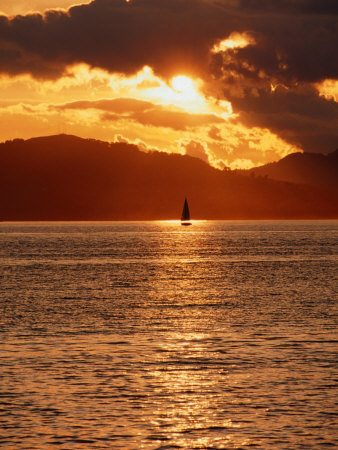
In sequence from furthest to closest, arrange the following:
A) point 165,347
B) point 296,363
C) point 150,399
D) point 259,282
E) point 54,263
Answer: point 54,263
point 259,282
point 165,347
point 296,363
point 150,399

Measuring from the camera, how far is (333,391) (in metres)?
30.0

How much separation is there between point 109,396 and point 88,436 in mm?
5241

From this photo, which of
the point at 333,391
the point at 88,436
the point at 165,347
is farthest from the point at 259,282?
the point at 88,436

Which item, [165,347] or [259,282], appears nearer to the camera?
[165,347]

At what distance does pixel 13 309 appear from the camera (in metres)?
58.6

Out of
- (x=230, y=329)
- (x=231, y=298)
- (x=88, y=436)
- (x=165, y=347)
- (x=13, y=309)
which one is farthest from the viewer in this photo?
(x=231, y=298)

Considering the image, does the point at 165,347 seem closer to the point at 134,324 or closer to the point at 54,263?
the point at 134,324

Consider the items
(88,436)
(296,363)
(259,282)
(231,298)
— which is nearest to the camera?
(88,436)

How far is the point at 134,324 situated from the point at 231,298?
66.8 feet

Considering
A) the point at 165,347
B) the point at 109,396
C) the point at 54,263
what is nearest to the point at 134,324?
the point at 165,347

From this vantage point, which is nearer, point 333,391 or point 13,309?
point 333,391

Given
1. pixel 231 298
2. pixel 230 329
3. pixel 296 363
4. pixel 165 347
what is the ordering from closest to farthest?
pixel 296 363, pixel 165 347, pixel 230 329, pixel 231 298

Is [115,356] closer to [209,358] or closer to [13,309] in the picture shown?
[209,358]

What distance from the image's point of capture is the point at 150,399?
28969 mm
